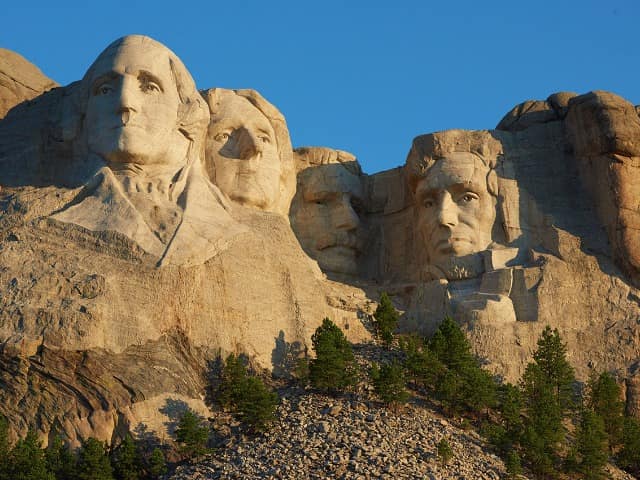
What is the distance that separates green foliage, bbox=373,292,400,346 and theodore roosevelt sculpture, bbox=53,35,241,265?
286 centimetres

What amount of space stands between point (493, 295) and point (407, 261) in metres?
2.76

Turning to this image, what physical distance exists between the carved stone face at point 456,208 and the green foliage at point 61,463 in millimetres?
9110

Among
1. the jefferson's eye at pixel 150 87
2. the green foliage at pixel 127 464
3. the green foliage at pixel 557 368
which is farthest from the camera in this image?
the jefferson's eye at pixel 150 87

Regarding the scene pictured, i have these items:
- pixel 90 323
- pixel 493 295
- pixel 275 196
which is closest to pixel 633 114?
pixel 493 295

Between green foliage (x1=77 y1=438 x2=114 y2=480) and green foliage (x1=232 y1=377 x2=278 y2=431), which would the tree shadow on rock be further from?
green foliage (x1=77 y1=438 x2=114 y2=480)

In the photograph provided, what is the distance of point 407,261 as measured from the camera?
3416 cm

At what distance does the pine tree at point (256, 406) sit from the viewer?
27.5 meters

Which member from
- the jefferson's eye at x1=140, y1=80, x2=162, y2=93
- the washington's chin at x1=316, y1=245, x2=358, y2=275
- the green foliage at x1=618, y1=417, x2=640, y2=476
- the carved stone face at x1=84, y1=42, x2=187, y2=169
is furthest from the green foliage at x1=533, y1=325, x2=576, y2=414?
the jefferson's eye at x1=140, y1=80, x2=162, y2=93

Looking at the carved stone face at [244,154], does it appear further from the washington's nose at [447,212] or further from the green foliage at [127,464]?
the green foliage at [127,464]

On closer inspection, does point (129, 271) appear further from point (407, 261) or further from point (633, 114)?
point (633, 114)

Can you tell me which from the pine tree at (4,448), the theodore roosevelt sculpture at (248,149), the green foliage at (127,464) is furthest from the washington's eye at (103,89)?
the green foliage at (127,464)

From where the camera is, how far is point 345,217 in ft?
112

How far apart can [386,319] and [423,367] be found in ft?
6.57

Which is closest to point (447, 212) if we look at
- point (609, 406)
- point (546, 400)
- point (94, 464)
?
point (609, 406)
